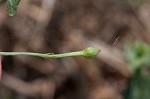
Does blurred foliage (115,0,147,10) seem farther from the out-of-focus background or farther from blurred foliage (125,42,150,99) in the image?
blurred foliage (125,42,150,99)

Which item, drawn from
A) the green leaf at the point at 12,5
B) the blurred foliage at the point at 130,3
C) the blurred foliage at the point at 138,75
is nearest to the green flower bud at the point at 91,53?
the green leaf at the point at 12,5

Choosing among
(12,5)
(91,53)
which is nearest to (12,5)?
(12,5)

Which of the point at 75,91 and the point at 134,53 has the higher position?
the point at 134,53

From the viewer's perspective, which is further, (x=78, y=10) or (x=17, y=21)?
(x=78, y=10)

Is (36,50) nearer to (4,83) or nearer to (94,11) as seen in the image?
(4,83)

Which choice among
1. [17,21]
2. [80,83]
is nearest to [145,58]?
[80,83]

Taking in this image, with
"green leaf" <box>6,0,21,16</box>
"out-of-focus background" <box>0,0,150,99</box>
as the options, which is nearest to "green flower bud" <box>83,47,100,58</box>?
"green leaf" <box>6,0,21,16</box>

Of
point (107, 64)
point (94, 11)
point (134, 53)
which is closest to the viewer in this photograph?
point (134, 53)
